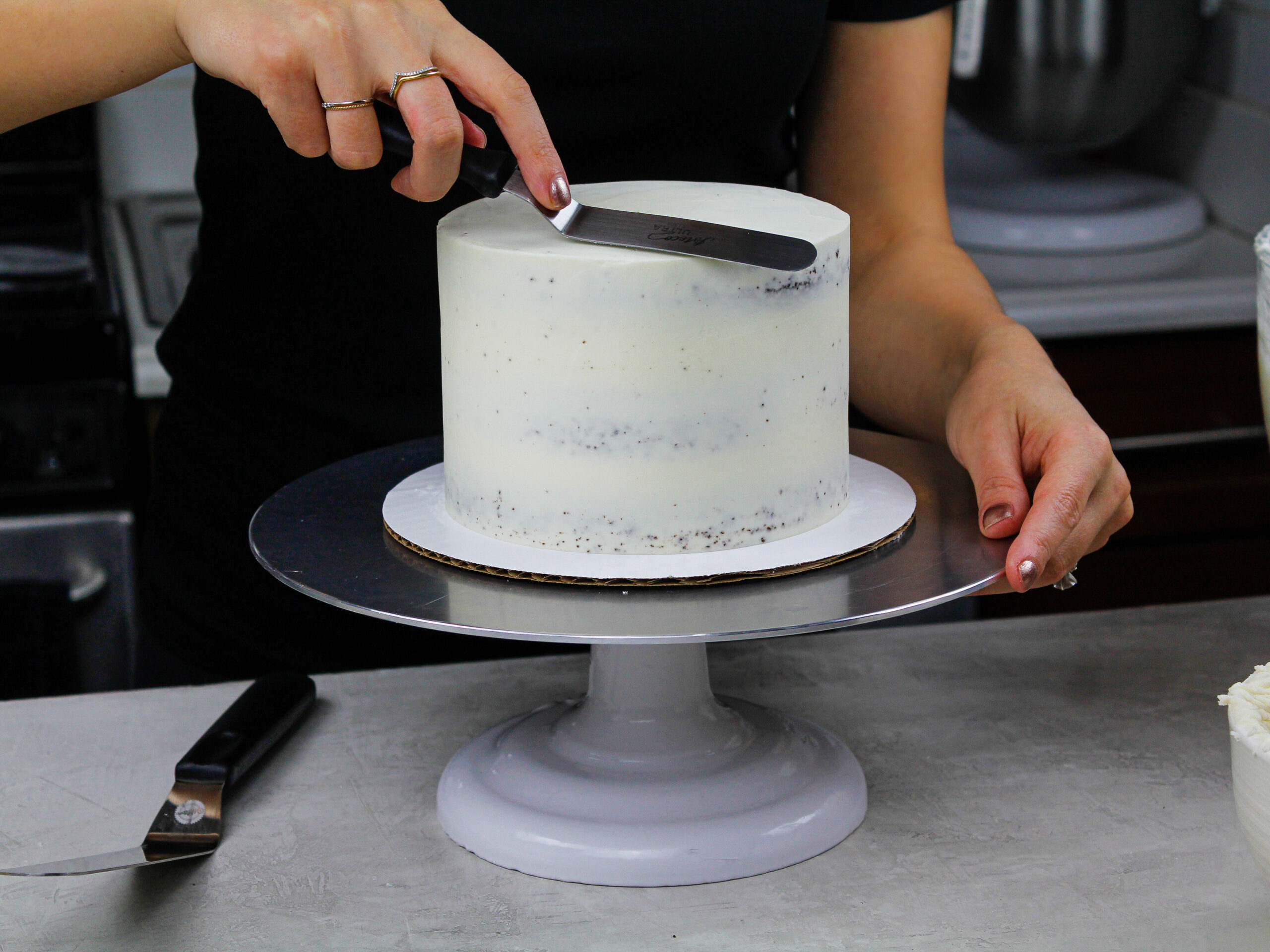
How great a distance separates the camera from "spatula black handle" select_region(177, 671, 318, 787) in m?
0.83

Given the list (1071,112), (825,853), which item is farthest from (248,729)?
(1071,112)

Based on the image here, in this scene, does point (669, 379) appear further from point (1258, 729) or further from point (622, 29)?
point (622, 29)

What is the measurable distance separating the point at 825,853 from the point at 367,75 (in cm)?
48

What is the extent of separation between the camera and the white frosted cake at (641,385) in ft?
2.45

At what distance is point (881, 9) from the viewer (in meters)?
1.17

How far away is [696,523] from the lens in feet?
2.57

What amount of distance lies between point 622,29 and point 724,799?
620mm

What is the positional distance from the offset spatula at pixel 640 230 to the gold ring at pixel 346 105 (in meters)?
0.02

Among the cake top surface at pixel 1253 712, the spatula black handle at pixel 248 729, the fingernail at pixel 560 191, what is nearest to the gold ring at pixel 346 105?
the fingernail at pixel 560 191

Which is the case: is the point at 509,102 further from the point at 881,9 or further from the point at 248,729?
the point at 881,9

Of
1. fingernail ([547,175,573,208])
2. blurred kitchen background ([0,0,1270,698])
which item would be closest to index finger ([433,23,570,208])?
fingernail ([547,175,573,208])

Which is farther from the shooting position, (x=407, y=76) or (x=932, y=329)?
(x=932, y=329)

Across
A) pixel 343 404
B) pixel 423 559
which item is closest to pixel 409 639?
pixel 343 404

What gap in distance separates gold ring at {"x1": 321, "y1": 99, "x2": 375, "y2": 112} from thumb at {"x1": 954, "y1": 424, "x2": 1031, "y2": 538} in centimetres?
40
